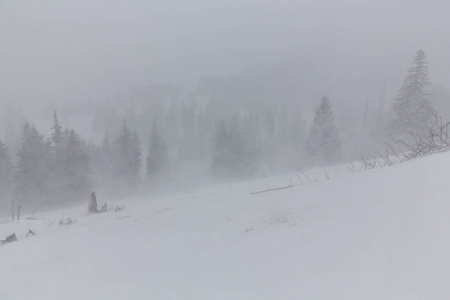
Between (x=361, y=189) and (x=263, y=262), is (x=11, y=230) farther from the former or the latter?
(x=361, y=189)

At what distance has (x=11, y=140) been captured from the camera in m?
102

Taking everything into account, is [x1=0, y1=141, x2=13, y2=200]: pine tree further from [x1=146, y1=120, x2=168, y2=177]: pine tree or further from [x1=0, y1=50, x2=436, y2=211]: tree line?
[x1=146, y1=120, x2=168, y2=177]: pine tree

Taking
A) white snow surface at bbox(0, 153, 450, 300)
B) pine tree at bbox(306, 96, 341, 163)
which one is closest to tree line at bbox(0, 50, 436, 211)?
pine tree at bbox(306, 96, 341, 163)

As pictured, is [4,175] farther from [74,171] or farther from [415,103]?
[415,103]

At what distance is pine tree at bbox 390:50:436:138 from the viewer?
1009 inches

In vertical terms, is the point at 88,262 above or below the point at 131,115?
above

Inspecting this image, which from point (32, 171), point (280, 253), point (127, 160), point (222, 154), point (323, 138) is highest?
point (280, 253)

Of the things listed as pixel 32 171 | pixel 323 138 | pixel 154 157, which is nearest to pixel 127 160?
pixel 154 157

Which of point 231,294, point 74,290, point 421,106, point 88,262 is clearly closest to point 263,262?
point 231,294

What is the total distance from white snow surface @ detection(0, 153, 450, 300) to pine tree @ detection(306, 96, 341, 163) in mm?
33428

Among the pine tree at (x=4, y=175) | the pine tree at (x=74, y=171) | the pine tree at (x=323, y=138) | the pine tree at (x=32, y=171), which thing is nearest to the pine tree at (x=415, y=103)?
the pine tree at (x=323, y=138)

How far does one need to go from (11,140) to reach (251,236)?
4802 inches

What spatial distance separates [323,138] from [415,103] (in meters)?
13.3

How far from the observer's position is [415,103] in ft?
84.8
